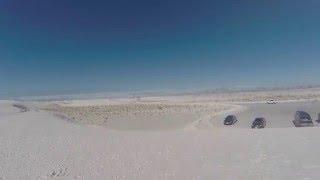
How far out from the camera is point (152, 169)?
17.2m

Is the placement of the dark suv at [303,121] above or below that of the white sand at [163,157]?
above

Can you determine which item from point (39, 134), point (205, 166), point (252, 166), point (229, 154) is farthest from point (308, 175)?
point (39, 134)

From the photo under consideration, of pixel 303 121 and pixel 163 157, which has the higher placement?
pixel 303 121

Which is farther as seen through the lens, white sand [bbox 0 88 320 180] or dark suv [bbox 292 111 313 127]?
dark suv [bbox 292 111 313 127]

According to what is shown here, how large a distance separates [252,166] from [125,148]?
803cm

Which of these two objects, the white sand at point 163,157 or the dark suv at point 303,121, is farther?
the dark suv at point 303,121

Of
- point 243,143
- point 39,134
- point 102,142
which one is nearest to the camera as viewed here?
point 243,143

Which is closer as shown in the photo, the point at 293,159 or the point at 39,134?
the point at 293,159

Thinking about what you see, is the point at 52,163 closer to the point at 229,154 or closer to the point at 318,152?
the point at 229,154

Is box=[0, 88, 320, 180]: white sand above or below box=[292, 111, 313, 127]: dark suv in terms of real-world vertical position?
below

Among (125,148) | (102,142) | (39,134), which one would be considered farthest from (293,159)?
(39,134)

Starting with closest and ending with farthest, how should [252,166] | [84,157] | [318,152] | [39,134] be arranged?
1. [252,166]
2. [318,152]
3. [84,157]
4. [39,134]

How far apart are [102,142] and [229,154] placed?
8.35m

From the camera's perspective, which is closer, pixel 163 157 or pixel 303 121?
pixel 163 157
